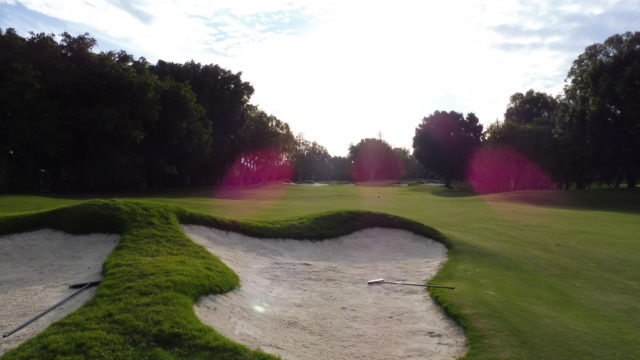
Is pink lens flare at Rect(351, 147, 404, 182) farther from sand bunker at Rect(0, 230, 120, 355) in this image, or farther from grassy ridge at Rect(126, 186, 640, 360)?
sand bunker at Rect(0, 230, 120, 355)

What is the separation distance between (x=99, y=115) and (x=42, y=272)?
3300cm

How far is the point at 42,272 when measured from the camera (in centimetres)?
959

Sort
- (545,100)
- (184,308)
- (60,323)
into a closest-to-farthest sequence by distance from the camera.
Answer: (60,323)
(184,308)
(545,100)

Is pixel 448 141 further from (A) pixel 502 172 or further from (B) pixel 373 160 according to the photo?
(B) pixel 373 160

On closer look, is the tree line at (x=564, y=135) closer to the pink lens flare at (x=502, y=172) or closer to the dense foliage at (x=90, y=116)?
the pink lens flare at (x=502, y=172)

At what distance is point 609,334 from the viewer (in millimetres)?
7734

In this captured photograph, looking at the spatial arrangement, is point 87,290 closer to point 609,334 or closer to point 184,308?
point 184,308

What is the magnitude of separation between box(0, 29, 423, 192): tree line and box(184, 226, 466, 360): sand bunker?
2984 cm

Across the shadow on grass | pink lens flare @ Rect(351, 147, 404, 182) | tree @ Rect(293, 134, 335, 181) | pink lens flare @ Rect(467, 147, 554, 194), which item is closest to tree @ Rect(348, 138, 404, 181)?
pink lens flare @ Rect(351, 147, 404, 182)

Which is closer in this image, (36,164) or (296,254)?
(296,254)

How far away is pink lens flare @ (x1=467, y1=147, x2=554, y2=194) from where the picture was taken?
69750 millimetres

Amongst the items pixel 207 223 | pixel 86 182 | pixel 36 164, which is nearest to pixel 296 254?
pixel 207 223

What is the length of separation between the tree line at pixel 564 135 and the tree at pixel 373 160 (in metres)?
45.4

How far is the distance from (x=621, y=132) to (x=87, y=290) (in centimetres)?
5889
